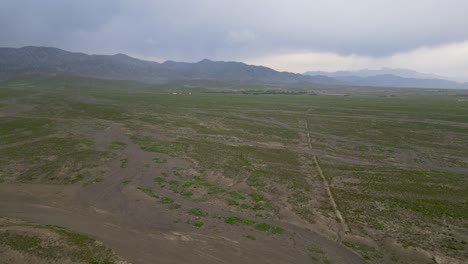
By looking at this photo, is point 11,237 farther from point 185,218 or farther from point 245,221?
point 245,221

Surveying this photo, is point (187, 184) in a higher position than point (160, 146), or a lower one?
lower

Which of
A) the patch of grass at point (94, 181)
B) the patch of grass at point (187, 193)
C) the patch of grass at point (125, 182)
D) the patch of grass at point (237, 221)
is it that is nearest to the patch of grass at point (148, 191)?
the patch of grass at point (125, 182)

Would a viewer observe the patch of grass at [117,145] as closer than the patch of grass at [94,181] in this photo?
No

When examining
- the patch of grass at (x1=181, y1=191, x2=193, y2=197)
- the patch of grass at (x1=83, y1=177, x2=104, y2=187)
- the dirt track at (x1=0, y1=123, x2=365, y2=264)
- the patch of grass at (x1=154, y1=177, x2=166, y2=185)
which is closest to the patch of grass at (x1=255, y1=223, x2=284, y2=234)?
the dirt track at (x1=0, y1=123, x2=365, y2=264)

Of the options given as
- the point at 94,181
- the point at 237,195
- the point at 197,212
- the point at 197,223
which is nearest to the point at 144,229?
the point at 197,223

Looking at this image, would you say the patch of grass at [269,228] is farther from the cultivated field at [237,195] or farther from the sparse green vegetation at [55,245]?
the sparse green vegetation at [55,245]

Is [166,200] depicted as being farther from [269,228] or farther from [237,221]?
[269,228]

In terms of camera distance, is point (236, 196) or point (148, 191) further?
point (148, 191)

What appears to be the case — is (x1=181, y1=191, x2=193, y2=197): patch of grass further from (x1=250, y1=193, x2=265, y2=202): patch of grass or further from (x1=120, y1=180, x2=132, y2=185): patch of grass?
(x1=120, y1=180, x2=132, y2=185): patch of grass

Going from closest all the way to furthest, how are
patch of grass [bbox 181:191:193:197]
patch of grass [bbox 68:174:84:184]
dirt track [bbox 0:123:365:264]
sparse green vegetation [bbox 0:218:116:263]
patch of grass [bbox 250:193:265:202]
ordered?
sparse green vegetation [bbox 0:218:116:263] → dirt track [bbox 0:123:365:264] → patch of grass [bbox 250:193:265:202] → patch of grass [bbox 181:191:193:197] → patch of grass [bbox 68:174:84:184]

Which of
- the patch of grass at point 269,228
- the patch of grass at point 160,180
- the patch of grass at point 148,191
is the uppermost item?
the patch of grass at point 160,180

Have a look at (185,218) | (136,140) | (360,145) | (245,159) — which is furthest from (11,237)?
(360,145)
